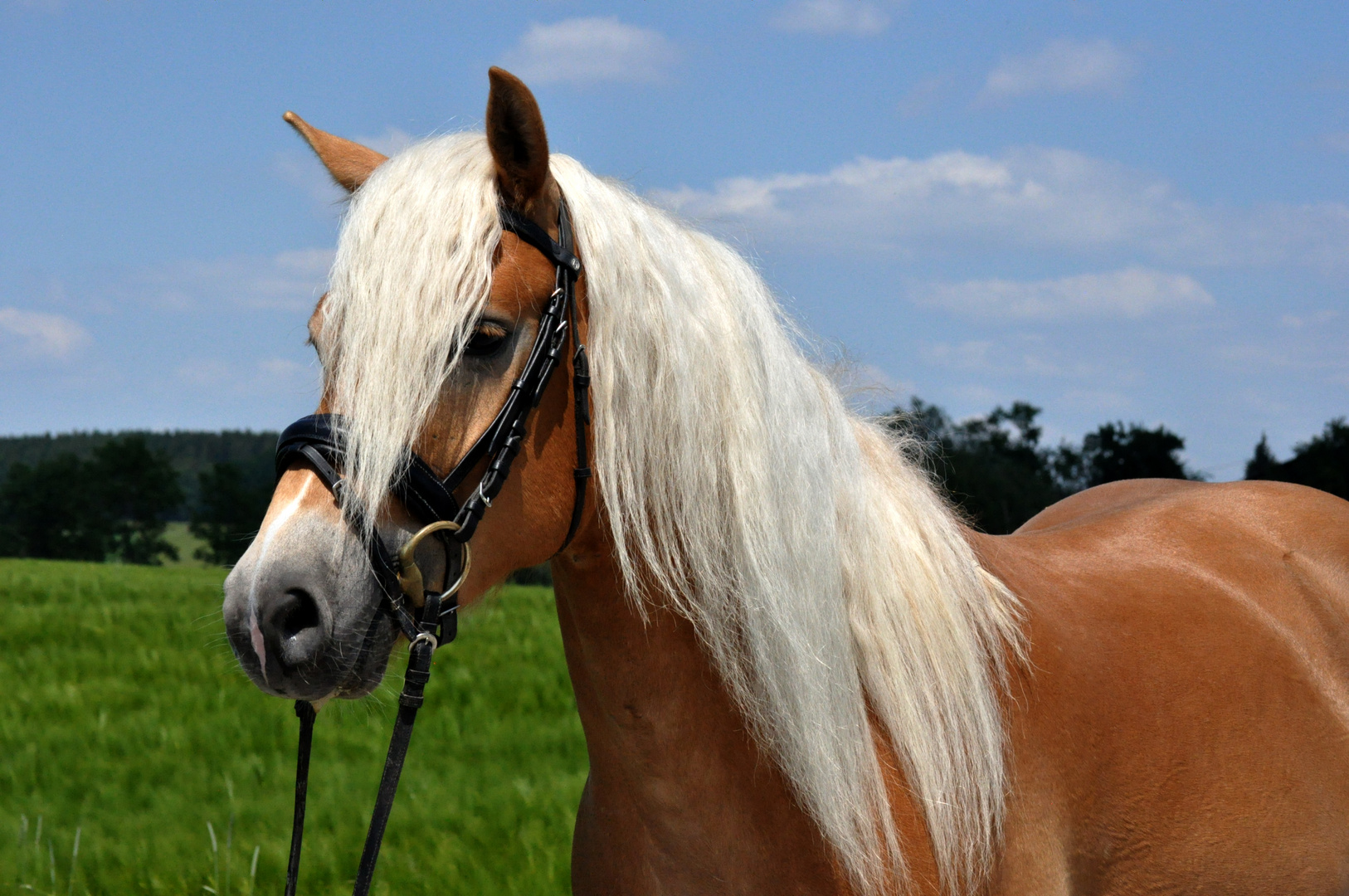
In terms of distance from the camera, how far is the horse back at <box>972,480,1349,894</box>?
2232mm

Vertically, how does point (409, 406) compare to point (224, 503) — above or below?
below

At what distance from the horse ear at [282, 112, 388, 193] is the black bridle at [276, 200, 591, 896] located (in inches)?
20.4

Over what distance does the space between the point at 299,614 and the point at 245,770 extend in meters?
4.39

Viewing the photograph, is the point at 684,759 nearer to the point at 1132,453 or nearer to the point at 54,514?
the point at 1132,453

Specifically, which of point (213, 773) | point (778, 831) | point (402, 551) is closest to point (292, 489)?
point (402, 551)

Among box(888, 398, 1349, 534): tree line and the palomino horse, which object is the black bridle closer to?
the palomino horse

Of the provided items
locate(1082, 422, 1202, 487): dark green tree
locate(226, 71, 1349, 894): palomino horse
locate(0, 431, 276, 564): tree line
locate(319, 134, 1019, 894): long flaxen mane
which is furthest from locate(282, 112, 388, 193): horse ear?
locate(0, 431, 276, 564): tree line

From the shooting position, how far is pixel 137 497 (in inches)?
1859

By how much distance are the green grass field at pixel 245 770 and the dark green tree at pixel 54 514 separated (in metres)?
42.6

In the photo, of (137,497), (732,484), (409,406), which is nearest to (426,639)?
(409,406)

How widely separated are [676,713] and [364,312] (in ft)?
3.04

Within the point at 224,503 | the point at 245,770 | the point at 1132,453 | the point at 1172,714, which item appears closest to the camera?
the point at 1172,714

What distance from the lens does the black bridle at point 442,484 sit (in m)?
1.71

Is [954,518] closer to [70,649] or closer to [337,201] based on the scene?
[337,201]
